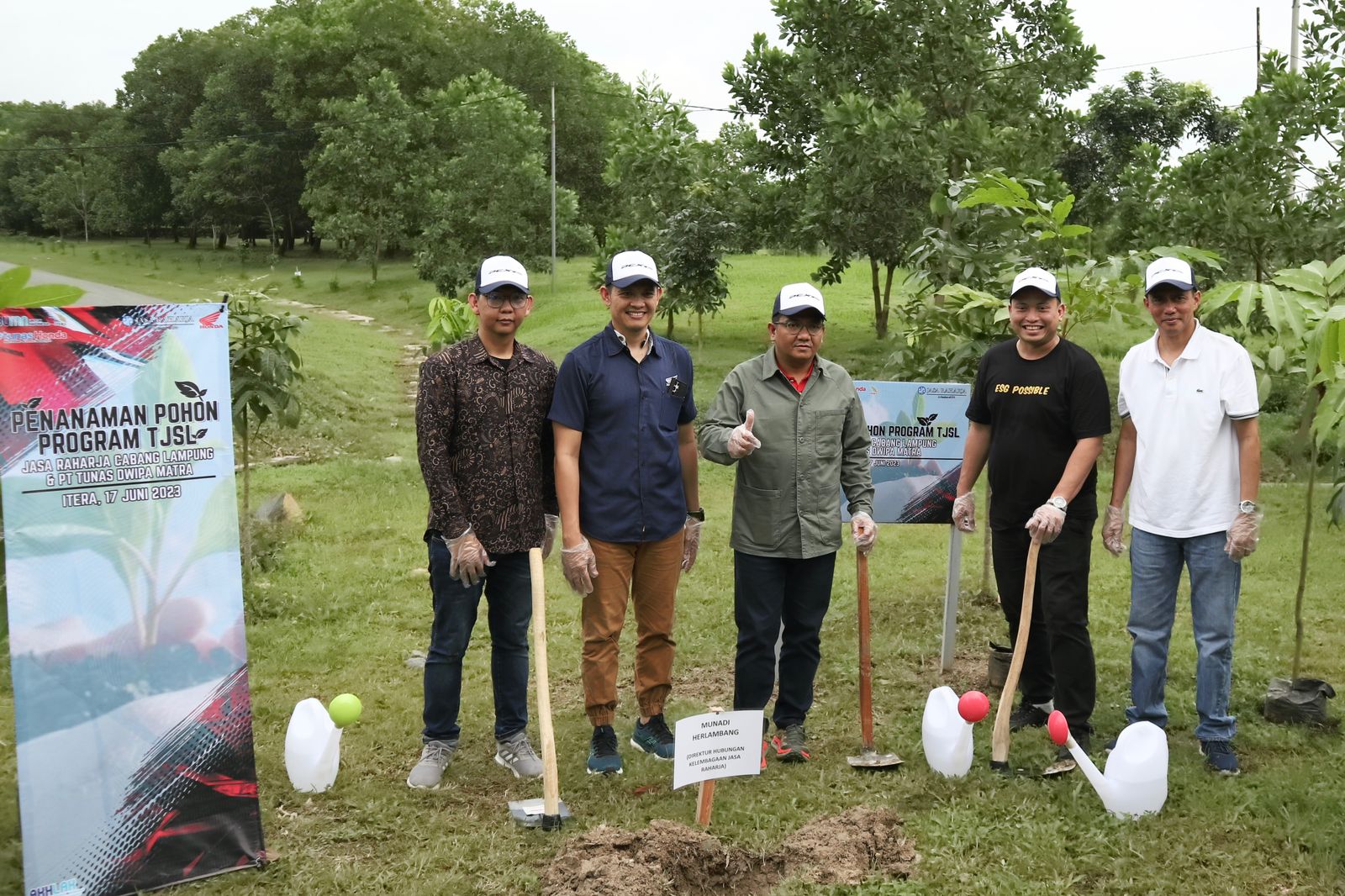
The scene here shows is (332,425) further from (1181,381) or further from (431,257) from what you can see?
(431,257)

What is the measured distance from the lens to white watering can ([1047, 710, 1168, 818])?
→ 4.39 metres

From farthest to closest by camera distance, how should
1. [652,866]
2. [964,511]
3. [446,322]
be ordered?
[446,322] < [964,511] < [652,866]

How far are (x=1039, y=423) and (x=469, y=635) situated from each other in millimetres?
2556

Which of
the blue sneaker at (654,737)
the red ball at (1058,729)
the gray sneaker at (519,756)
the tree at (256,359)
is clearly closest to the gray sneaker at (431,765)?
the gray sneaker at (519,756)

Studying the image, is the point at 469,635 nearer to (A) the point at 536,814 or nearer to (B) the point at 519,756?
(B) the point at 519,756

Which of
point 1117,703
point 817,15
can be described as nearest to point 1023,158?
point 817,15

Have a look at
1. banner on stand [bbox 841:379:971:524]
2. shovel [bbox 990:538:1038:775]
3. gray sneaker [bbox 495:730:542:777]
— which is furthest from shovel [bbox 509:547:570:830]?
banner on stand [bbox 841:379:971:524]

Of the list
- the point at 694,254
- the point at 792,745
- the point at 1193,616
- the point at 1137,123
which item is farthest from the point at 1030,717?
the point at 1137,123

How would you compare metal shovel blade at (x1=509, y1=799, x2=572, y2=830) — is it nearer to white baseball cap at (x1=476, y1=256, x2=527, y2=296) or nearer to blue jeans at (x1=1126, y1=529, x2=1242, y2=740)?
white baseball cap at (x1=476, y1=256, x2=527, y2=296)

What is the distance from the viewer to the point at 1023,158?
49.0 ft

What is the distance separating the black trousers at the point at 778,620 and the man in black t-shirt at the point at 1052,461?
86 centimetres

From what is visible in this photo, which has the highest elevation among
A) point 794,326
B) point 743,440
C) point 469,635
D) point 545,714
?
point 794,326

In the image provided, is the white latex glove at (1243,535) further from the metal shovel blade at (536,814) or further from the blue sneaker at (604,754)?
the metal shovel blade at (536,814)

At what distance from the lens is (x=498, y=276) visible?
4598 millimetres
